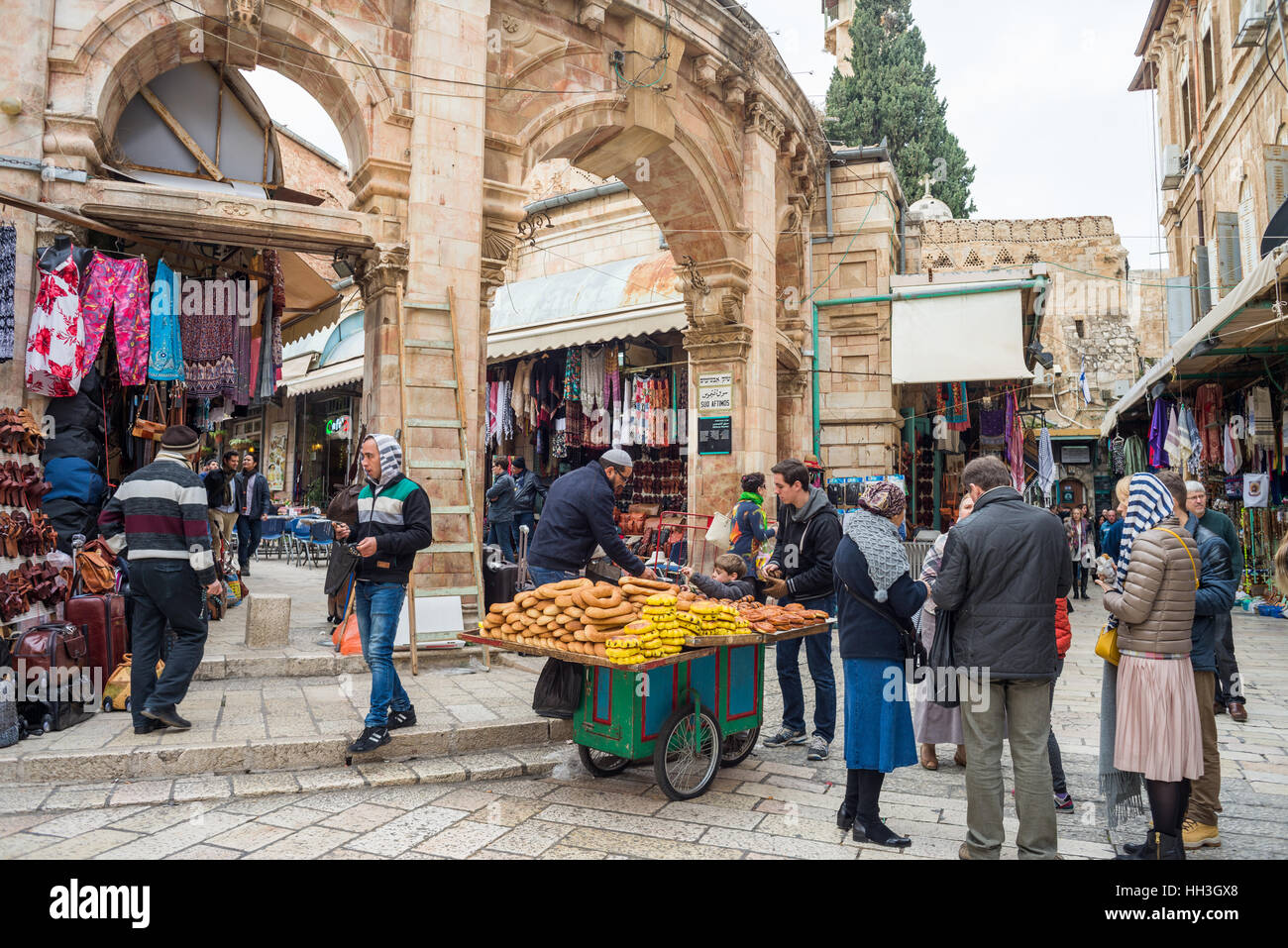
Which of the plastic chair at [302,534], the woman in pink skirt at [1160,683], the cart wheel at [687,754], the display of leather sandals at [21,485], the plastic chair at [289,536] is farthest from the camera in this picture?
the plastic chair at [289,536]

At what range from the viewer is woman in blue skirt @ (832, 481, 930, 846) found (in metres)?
3.92

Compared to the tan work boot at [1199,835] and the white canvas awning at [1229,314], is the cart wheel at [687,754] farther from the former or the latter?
the white canvas awning at [1229,314]

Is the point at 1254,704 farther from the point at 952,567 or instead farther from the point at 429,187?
the point at 429,187

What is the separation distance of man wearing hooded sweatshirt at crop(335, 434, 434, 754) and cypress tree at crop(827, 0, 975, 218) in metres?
27.0

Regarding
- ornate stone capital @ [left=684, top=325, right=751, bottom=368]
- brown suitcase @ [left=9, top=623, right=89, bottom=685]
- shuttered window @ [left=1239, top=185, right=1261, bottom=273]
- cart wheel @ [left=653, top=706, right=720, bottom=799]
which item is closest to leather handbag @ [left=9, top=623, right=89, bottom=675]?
brown suitcase @ [left=9, top=623, right=89, bottom=685]

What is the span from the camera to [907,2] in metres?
31.3

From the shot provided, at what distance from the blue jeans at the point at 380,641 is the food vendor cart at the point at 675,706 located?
0.57m

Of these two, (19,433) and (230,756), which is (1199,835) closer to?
(230,756)

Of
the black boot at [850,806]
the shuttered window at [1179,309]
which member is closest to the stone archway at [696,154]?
the black boot at [850,806]

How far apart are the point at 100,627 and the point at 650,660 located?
13.1ft

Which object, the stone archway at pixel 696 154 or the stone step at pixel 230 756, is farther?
the stone archway at pixel 696 154

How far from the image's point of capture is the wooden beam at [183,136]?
8.38m

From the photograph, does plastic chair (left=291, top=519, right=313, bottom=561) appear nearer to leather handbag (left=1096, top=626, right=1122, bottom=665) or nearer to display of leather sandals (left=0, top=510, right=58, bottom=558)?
display of leather sandals (left=0, top=510, right=58, bottom=558)

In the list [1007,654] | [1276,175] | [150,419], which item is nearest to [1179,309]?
[1276,175]
